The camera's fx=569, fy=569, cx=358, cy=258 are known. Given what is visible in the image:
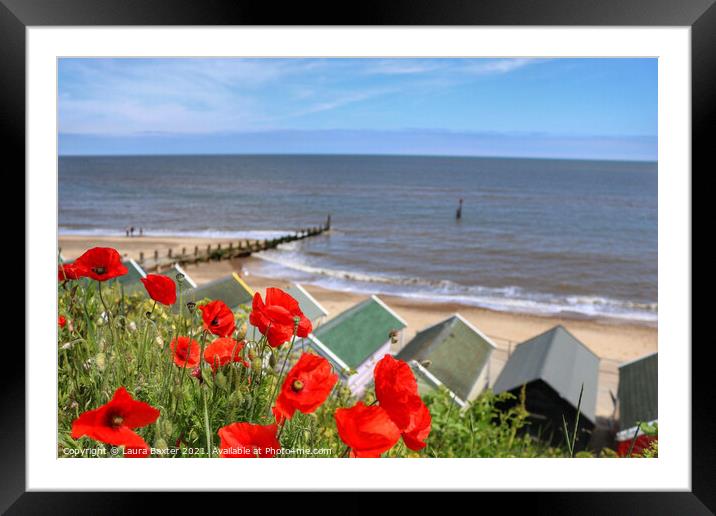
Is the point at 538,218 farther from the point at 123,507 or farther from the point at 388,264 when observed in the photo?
the point at 123,507

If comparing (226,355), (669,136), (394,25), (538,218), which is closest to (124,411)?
(226,355)

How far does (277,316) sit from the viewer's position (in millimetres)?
927

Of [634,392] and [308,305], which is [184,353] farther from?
[634,392]

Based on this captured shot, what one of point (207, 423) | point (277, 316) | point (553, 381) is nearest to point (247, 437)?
point (207, 423)

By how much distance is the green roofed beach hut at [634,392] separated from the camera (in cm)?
347

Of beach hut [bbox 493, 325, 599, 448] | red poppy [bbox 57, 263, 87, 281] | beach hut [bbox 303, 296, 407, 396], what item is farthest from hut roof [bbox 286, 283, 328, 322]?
red poppy [bbox 57, 263, 87, 281]

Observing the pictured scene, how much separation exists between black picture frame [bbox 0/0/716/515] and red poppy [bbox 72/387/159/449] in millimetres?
316

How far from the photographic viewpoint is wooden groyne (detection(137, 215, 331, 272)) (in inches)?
455

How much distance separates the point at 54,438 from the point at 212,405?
0.38 meters

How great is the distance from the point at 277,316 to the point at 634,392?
3.71 metres

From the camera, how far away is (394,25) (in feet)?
3.56

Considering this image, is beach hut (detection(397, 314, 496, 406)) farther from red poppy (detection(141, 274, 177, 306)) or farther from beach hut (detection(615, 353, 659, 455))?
red poppy (detection(141, 274, 177, 306))

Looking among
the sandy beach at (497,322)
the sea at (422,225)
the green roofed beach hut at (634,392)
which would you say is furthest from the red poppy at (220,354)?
the sandy beach at (497,322)

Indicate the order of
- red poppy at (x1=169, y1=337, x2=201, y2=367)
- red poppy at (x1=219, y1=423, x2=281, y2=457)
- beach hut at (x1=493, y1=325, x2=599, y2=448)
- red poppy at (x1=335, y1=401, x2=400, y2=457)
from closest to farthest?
red poppy at (x1=335, y1=401, x2=400, y2=457) < red poppy at (x1=219, y1=423, x2=281, y2=457) < red poppy at (x1=169, y1=337, x2=201, y2=367) < beach hut at (x1=493, y1=325, x2=599, y2=448)
